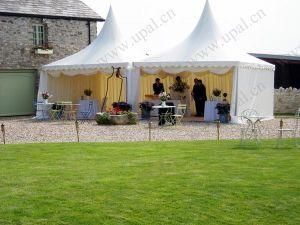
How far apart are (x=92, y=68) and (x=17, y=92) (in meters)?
5.73

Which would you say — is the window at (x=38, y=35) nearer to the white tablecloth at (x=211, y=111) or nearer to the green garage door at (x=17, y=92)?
the green garage door at (x=17, y=92)

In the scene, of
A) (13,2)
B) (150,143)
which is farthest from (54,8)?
(150,143)

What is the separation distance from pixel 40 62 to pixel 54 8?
2.75 meters

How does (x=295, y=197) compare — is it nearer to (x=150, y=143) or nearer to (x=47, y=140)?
(x=150, y=143)

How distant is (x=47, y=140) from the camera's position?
1409cm

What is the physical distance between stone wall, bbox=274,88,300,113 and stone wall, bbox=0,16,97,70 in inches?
376

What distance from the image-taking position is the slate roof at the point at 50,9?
83.5 ft

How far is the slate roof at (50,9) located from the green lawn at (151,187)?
15.8m

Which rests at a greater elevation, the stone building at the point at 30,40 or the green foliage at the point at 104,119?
the stone building at the point at 30,40

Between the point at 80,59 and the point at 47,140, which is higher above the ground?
the point at 80,59

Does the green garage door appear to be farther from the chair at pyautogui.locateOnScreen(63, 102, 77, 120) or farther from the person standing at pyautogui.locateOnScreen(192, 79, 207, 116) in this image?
the person standing at pyautogui.locateOnScreen(192, 79, 207, 116)

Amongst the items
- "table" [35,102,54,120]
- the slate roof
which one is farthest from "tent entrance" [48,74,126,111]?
the slate roof

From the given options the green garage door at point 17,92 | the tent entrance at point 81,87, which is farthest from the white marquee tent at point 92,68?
the green garage door at point 17,92

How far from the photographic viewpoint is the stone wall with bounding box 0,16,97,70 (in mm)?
25266
